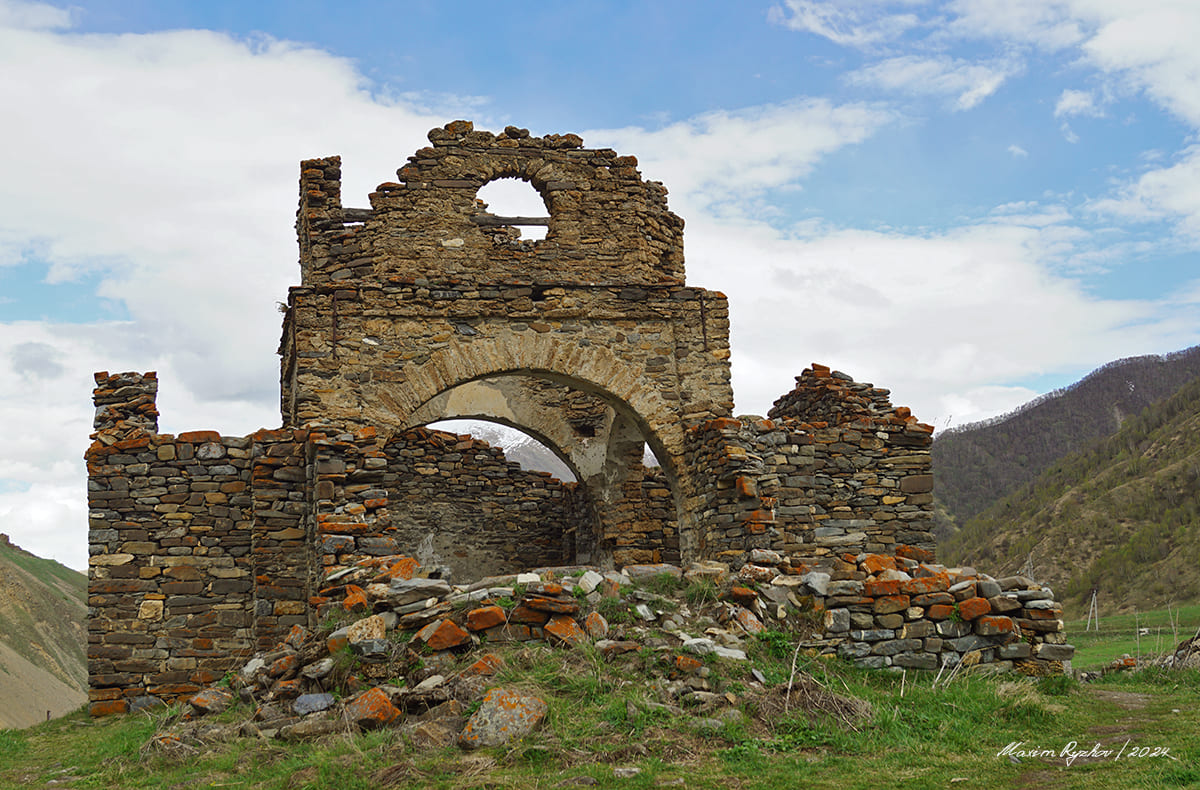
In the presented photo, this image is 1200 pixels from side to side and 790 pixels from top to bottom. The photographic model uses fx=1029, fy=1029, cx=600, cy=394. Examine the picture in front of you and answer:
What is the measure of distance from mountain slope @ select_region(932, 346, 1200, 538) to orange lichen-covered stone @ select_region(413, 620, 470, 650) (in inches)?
1165

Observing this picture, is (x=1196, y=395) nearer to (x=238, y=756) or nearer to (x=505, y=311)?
(x=505, y=311)

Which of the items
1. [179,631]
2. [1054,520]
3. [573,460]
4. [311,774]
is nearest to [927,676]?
[311,774]

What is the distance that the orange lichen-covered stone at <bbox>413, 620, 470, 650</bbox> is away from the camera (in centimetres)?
695

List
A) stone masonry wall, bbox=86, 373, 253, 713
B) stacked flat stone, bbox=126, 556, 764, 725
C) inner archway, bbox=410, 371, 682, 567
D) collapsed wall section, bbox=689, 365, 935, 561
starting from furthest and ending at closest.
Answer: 1. inner archway, bbox=410, 371, 682, 567
2. collapsed wall section, bbox=689, 365, 935, 561
3. stone masonry wall, bbox=86, 373, 253, 713
4. stacked flat stone, bbox=126, 556, 764, 725

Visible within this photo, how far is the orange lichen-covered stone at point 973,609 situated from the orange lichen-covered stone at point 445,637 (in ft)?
11.8

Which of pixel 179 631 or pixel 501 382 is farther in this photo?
pixel 501 382

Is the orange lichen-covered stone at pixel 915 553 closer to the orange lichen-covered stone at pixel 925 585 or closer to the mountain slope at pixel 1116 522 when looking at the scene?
the orange lichen-covered stone at pixel 925 585

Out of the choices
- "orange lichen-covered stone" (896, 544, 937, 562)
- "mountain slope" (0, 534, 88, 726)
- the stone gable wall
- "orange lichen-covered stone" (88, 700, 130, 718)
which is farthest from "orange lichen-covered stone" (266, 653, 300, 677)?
"mountain slope" (0, 534, 88, 726)

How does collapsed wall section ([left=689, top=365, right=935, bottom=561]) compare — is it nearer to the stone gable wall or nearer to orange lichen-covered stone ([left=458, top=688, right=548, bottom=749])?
the stone gable wall

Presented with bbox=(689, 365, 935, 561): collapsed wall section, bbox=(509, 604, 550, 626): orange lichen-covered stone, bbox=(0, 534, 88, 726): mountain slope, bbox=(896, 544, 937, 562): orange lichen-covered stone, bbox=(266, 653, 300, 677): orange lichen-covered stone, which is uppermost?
bbox=(689, 365, 935, 561): collapsed wall section

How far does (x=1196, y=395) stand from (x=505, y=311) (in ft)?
83.0

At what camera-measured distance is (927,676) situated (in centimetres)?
723

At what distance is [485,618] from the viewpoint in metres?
7.08

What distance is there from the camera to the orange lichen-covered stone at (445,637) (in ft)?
22.8
